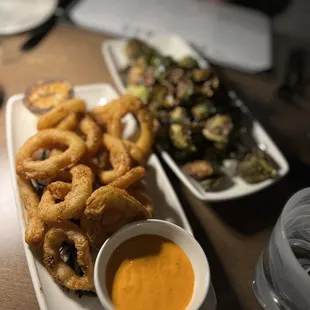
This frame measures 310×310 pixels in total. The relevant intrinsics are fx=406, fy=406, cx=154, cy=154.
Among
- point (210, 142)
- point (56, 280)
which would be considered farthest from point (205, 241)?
point (56, 280)

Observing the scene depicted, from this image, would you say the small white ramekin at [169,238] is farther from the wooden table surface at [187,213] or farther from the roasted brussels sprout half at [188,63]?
the roasted brussels sprout half at [188,63]

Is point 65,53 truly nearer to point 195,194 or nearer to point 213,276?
point 195,194

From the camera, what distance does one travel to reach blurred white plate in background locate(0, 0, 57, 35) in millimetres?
2338

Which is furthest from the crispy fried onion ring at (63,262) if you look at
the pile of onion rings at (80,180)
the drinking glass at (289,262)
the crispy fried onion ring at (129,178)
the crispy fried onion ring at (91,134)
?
the drinking glass at (289,262)

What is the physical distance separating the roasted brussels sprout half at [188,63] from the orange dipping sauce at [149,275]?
3.53 feet

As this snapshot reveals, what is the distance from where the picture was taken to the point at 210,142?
1.89 m

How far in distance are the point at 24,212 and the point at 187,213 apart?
657mm

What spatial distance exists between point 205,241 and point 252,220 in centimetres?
25

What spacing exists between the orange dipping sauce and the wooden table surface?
28cm

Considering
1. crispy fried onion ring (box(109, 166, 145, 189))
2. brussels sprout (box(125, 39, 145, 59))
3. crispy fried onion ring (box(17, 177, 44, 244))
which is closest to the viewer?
crispy fried onion ring (box(17, 177, 44, 244))

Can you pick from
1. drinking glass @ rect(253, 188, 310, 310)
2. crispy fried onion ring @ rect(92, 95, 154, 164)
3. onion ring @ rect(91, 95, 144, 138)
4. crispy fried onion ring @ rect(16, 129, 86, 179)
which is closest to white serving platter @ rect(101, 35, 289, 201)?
crispy fried onion ring @ rect(92, 95, 154, 164)

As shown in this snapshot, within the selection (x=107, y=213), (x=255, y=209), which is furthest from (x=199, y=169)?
(x=107, y=213)

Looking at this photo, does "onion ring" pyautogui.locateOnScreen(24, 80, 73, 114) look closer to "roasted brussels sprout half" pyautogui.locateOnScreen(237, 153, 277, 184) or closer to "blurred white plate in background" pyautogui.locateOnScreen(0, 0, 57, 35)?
"blurred white plate in background" pyautogui.locateOnScreen(0, 0, 57, 35)

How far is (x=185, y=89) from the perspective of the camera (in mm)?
1967
